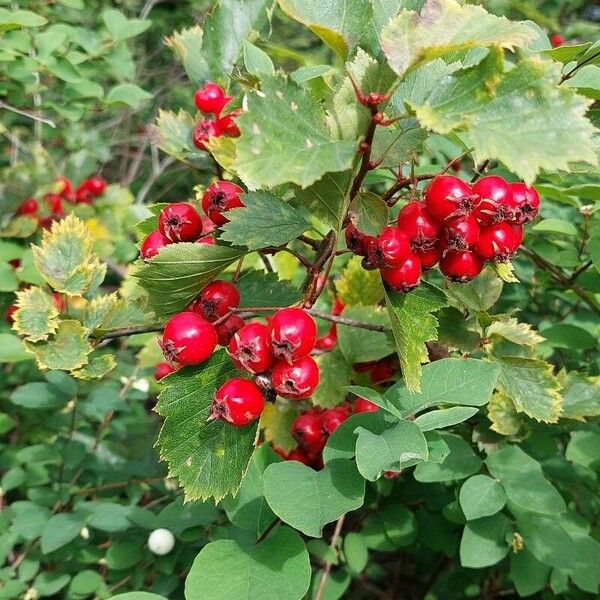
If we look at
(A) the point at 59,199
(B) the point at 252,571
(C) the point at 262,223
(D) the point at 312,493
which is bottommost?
(A) the point at 59,199

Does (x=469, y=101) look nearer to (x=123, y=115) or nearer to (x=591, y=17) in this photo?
(x=123, y=115)

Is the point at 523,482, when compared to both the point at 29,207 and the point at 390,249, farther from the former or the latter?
the point at 29,207

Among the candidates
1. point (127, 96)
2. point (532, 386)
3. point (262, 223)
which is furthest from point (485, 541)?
point (127, 96)

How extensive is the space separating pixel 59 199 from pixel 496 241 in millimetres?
2008

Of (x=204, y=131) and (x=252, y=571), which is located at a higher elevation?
(x=204, y=131)

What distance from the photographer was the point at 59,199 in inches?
104

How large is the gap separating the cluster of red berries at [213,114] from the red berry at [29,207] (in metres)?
1.21

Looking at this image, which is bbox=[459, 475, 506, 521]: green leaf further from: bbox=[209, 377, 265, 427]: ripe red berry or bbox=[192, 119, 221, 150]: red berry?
bbox=[192, 119, 221, 150]: red berry

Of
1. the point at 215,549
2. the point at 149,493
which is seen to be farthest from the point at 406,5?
the point at 149,493

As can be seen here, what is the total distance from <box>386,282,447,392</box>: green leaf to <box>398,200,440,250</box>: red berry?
9 centimetres

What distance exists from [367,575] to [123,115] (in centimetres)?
338

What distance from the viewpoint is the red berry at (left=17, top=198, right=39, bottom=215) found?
2.50 metres

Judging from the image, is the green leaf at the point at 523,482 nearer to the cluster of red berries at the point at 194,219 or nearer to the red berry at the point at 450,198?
the red berry at the point at 450,198

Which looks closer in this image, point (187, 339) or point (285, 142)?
point (285, 142)
